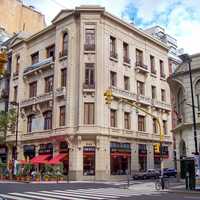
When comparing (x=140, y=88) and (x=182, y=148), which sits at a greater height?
(x=140, y=88)

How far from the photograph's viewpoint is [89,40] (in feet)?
131

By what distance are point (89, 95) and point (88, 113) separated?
6.80 feet

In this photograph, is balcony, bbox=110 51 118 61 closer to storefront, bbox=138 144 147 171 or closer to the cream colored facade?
storefront, bbox=138 144 147 171

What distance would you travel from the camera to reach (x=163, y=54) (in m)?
51.4

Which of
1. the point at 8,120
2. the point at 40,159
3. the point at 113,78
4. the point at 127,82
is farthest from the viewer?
the point at 127,82

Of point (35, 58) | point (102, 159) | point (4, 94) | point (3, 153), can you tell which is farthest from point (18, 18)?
point (102, 159)

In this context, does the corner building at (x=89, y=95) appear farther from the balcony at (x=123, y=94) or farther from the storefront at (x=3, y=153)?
the storefront at (x=3, y=153)

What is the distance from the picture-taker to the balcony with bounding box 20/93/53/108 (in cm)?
4191

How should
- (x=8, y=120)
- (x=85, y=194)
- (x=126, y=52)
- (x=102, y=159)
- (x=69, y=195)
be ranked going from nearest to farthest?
(x=69, y=195) < (x=85, y=194) < (x=102, y=159) < (x=8, y=120) < (x=126, y=52)

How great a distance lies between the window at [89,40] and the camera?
39500mm

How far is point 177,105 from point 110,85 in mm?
12908

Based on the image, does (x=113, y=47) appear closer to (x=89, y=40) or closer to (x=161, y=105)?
(x=89, y=40)

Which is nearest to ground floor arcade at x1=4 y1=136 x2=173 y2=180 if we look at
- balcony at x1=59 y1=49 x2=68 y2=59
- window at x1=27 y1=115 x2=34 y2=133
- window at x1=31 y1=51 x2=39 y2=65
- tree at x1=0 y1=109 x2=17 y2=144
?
window at x1=27 y1=115 x2=34 y2=133

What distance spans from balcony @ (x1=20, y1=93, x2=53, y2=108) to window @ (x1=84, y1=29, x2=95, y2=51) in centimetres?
750
